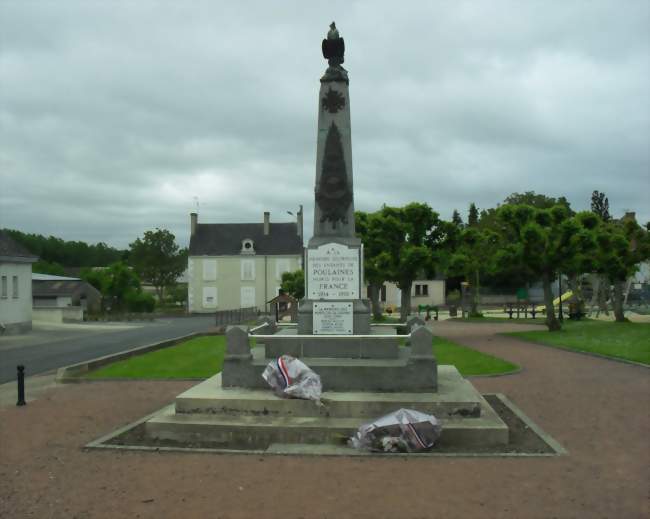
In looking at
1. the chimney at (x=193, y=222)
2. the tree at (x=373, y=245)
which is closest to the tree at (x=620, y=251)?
the tree at (x=373, y=245)

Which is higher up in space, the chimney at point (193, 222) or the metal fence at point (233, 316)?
the chimney at point (193, 222)

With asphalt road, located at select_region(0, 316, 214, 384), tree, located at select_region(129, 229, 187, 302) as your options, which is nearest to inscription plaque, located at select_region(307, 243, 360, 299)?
asphalt road, located at select_region(0, 316, 214, 384)

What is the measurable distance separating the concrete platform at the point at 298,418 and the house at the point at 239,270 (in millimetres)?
51926

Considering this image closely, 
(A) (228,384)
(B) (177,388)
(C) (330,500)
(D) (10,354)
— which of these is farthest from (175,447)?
(D) (10,354)

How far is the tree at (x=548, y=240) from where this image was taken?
88.4ft

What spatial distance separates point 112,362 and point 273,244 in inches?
1783

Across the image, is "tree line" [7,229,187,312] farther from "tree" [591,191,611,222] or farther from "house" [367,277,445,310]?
"tree" [591,191,611,222]

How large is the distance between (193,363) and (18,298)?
1882cm

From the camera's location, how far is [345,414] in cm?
935

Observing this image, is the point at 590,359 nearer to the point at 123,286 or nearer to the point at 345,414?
the point at 345,414

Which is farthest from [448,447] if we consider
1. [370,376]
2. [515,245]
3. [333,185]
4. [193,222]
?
[193,222]

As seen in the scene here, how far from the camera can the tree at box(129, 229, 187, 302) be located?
254 feet

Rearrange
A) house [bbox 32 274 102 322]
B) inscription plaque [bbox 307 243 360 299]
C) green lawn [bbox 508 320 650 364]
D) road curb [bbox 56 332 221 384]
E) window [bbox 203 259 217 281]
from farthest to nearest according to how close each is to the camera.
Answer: window [bbox 203 259 217 281] → house [bbox 32 274 102 322] → green lawn [bbox 508 320 650 364] → road curb [bbox 56 332 221 384] → inscription plaque [bbox 307 243 360 299]

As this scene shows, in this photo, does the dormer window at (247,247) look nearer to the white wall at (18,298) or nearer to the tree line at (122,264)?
the tree line at (122,264)
